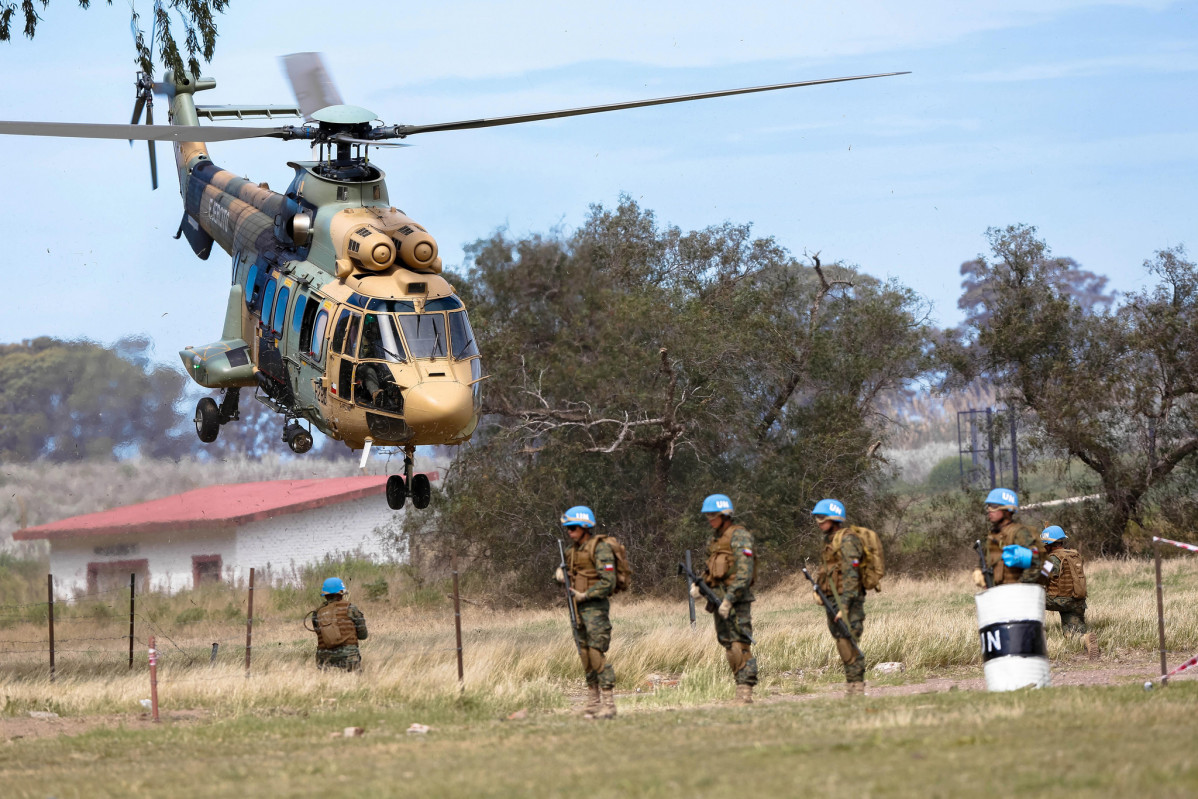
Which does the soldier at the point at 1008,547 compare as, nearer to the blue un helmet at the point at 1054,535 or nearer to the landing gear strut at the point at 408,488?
the blue un helmet at the point at 1054,535

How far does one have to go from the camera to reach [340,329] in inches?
694

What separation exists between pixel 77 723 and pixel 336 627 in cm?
332

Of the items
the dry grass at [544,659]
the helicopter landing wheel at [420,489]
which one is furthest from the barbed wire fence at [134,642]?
the helicopter landing wheel at [420,489]

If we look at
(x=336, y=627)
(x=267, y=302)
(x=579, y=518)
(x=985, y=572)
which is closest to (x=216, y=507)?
(x=267, y=302)

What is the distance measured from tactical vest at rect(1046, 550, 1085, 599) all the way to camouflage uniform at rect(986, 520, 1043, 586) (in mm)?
3538

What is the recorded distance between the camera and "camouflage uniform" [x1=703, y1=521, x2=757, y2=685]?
1205 centimetres

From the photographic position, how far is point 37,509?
36250 millimetres

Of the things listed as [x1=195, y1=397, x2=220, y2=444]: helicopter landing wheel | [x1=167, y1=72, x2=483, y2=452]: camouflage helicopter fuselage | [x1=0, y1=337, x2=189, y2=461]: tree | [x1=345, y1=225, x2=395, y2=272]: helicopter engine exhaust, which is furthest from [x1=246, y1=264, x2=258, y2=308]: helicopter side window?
[x1=0, y1=337, x2=189, y2=461]: tree

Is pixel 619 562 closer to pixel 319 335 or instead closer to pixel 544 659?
pixel 544 659

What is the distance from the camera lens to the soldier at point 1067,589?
1611 cm

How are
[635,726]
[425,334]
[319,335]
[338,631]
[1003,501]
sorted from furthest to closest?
1. [319,335]
2. [425,334]
3. [338,631]
4. [1003,501]
5. [635,726]

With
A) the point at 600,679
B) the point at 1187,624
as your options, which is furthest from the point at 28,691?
the point at 1187,624

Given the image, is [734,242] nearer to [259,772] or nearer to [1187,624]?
[1187,624]

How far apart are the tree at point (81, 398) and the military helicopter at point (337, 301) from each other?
13.0 meters
